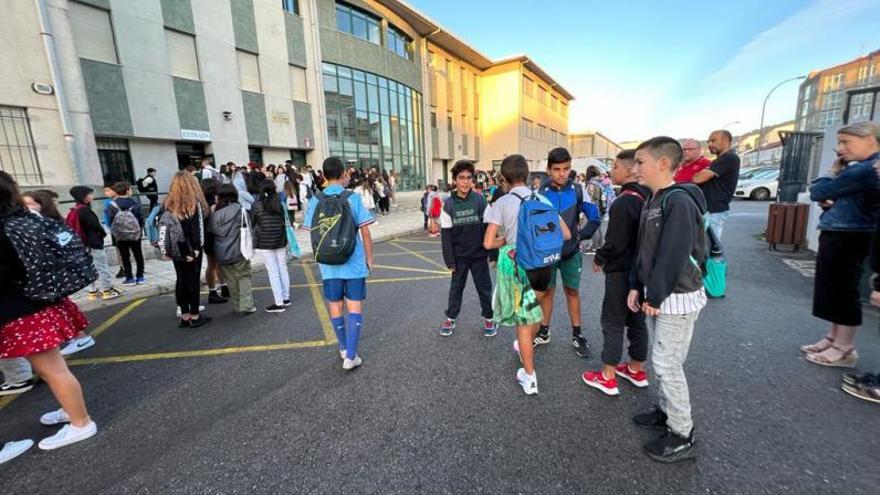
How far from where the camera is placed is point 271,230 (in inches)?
199

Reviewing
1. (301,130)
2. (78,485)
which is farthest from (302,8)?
(78,485)

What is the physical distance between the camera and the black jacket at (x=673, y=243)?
2.07 m

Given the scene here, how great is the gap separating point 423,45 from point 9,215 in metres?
29.7

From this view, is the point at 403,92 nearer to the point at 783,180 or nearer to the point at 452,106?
the point at 452,106

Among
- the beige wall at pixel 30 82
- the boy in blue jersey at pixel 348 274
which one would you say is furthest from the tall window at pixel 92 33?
the boy in blue jersey at pixel 348 274

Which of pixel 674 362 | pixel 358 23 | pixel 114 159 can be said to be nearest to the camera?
pixel 674 362

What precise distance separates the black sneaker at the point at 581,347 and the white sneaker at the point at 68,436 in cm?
412

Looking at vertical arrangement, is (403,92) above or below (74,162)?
above

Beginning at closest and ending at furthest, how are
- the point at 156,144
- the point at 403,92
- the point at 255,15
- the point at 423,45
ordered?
1. the point at 156,144
2. the point at 255,15
3. the point at 403,92
4. the point at 423,45

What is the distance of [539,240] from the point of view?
9.39 ft

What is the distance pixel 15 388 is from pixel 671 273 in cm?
560

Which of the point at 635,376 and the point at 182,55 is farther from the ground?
the point at 182,55

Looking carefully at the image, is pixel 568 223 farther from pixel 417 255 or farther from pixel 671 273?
pixel 417 255

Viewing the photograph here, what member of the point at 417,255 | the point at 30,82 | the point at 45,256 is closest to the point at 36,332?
the point at 45,256
